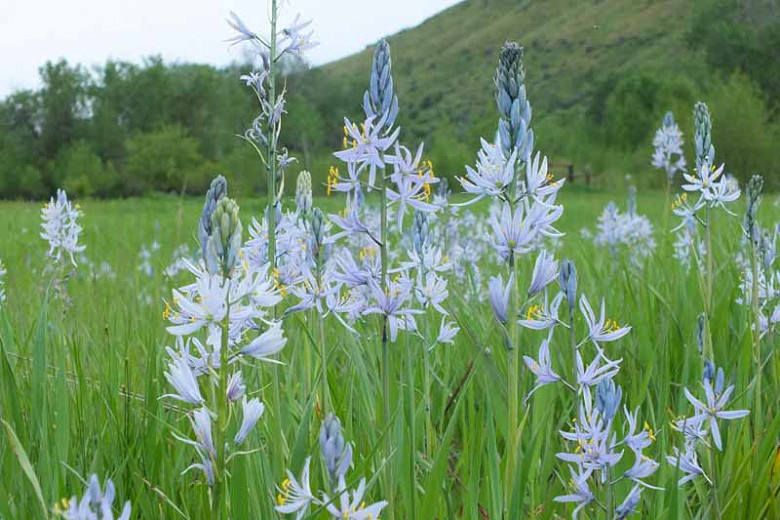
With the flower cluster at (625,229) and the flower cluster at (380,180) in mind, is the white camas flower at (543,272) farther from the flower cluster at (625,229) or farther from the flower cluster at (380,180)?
the flower cluster at (625,229)

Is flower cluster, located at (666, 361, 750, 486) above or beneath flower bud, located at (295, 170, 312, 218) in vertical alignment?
beneath

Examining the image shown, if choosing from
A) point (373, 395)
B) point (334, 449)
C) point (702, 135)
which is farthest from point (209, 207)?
point (702, 135)

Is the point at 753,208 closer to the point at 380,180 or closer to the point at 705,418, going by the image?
the point at 705,418

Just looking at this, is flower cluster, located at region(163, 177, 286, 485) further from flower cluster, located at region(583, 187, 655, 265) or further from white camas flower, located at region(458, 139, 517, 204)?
flower cluster, located at region(583, 187, 655, 265)

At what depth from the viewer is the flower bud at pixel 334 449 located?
1.04 metres

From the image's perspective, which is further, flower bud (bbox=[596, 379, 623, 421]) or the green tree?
the green tree

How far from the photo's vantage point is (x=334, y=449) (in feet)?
3.44

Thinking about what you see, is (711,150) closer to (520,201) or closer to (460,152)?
(520,201)

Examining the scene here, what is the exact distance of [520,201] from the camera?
1.51m

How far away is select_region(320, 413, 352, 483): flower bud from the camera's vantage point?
3.43 ft

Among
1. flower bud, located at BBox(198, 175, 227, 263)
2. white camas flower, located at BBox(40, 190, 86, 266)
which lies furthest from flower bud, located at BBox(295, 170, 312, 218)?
white camas flower, located at BBox(40, 190, 86, 266)

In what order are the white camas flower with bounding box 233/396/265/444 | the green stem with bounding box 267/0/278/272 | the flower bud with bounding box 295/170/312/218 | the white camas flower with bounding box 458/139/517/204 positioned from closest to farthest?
1. the white camas flower with bounding box 233/396/265/444
2. the white camas flower with bounding box 458/139/517/204
3. the green stem with bounding box 267/0/278/272
4. the flower bud with bounding box 295/170/312/218

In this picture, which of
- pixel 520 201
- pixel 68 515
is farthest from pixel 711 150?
pixel 68 515

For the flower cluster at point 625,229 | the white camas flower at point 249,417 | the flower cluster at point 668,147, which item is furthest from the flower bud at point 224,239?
the flower cluster at point 625,229
